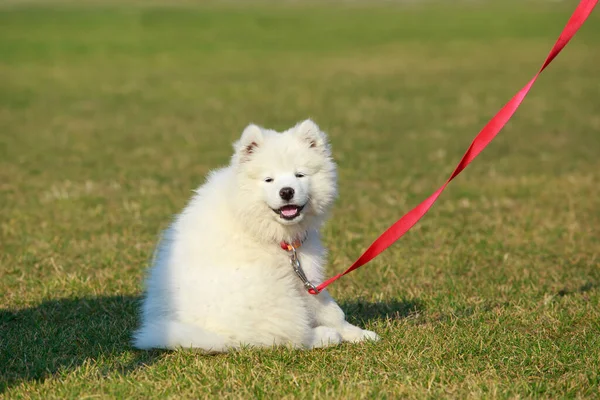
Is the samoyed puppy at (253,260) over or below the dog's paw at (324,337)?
over

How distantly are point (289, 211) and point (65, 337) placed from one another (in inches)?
64.2

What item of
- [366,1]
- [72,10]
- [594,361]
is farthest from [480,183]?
[366,1]

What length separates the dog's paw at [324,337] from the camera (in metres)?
4.91

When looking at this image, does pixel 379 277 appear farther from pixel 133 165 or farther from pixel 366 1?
pixel 366 1

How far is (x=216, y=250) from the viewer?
484 cm

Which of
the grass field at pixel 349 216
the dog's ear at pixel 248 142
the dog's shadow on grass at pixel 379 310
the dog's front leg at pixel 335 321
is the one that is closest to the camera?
the grass field at pixel 349 216

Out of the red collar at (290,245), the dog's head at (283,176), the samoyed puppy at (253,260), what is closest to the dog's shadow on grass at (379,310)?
the samoyed puppy at (253,260)

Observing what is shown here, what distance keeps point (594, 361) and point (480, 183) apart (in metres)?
5.99

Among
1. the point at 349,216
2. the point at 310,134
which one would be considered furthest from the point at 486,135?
the point at 349,216

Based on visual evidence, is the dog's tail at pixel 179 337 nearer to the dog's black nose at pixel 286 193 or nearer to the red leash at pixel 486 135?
the red leash at pixel 486 135

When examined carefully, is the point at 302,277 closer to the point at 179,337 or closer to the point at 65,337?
the point at 179,337

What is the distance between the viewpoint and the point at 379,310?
589 cm

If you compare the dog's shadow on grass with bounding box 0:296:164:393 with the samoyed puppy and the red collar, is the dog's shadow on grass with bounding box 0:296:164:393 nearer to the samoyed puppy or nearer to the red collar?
the samoyed puppy

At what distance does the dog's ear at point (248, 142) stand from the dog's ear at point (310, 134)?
22 cm
